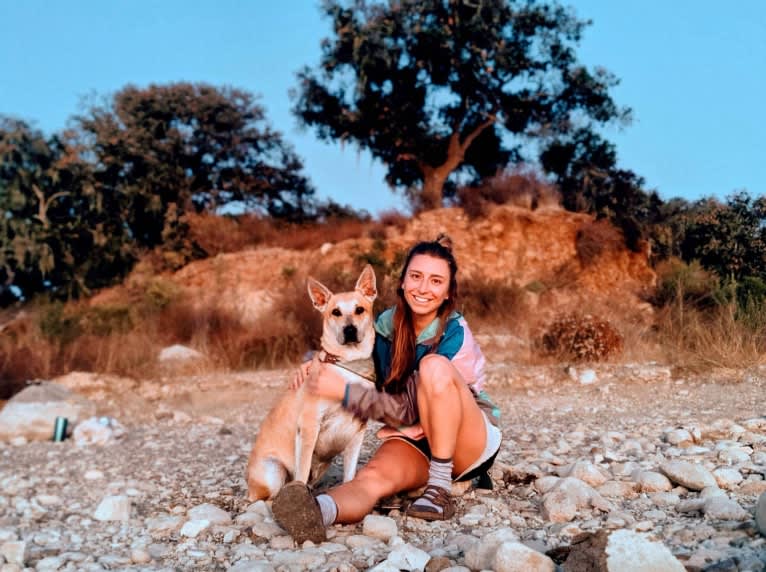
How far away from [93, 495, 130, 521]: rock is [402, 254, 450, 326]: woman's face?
231cm

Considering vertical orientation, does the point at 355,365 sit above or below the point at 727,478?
above

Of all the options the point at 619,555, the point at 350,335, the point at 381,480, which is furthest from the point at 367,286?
the point at 619,555

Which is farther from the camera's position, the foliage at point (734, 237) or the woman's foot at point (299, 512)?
the foliage at point (734, 237)

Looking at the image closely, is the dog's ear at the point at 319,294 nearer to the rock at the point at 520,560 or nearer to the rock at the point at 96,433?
the rock at the point at 520,560

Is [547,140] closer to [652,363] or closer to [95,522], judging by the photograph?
[652,363]

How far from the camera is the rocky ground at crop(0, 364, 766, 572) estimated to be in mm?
2811

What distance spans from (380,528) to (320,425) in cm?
77

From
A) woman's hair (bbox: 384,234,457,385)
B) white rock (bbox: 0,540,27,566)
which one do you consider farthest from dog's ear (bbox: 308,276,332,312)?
white rock (bbox: 0,540,27,566)


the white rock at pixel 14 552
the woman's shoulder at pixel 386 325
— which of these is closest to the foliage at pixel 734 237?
the woman's shoulder at pixel 386 325

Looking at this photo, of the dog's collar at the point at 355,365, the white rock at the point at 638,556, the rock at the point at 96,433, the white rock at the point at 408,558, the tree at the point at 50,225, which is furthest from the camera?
the tree at the point at 50,225

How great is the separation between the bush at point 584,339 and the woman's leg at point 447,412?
6753 millimetres

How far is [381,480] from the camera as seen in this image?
348 centimetres

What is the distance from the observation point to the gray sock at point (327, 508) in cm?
310

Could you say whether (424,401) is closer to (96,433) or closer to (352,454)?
(352,454)
